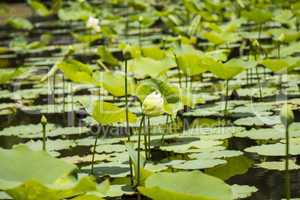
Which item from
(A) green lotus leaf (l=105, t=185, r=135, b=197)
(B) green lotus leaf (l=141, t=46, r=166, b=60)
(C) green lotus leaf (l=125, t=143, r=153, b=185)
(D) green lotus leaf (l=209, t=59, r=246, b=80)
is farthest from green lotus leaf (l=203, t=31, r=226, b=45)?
(C) green lotus leaf (l=125, t=143, r=153, b=185)

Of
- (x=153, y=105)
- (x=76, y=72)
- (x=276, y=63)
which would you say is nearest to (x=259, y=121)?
(x=276, y=63)

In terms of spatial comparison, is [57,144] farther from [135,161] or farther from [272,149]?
[135,161]

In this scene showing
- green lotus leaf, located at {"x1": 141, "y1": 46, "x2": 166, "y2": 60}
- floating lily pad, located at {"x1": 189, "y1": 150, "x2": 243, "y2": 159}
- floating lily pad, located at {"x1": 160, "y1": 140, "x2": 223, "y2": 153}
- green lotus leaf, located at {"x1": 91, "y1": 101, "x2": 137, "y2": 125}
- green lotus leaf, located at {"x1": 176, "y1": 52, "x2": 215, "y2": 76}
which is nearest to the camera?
green lotus leaf, located at {"x1": 91, "y1": 101, "x2": 137, "y2": 125}

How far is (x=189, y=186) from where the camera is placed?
4.03ft

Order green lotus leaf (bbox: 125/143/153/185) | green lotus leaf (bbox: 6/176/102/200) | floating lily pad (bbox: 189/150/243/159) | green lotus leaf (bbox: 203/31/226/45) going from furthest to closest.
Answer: green lotus leaf (bbox: 203/31/226/45)
floating lily pad (bbox: 189/150/243/159)
green lotus leaf (bbox: 125/143/153/185)
green lotus leaf (bbox: 6/176/102/200)

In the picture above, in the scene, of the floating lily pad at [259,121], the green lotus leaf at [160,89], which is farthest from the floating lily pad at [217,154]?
the floating lily pad at [259,121]

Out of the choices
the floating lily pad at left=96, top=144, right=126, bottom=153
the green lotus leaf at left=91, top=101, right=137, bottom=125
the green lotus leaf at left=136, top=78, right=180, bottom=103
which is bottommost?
the floating lily pad at left=96, top=144, right=126, bottom=153

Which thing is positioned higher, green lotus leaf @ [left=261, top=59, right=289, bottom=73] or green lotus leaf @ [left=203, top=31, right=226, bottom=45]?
green lotus leaf @ [left=203, top=31, right=226, bottom=45]

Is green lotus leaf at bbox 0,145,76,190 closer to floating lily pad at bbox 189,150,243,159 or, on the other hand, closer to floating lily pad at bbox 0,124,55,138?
floating lily pad at bbox 189,150,243,159

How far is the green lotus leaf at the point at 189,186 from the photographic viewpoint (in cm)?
118

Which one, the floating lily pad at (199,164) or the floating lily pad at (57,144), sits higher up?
the floating lily pad at (57,144)

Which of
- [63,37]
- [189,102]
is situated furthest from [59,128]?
[63,37]

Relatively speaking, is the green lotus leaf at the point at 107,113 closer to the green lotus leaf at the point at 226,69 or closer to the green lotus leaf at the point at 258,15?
the green lotus leaf at the point at 226,69

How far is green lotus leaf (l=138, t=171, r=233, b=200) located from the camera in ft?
3.87
